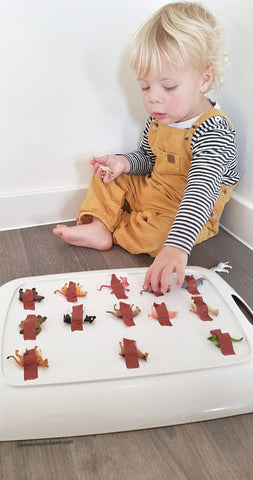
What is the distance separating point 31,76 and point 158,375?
78 cm

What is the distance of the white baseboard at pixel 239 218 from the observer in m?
1.12

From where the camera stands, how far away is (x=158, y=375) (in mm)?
→ 638

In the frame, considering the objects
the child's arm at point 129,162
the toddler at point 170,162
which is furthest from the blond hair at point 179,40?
the child's arm at point 129,162

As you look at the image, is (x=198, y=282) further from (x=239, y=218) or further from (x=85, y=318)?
(x=239, y=218)

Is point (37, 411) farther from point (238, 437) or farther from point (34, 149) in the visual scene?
point (34, 149)

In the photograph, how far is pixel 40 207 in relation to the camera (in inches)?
47.2

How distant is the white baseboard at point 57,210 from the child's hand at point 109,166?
0.40 feet

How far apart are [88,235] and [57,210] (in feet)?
0.63

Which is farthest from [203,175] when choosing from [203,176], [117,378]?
[117,378]

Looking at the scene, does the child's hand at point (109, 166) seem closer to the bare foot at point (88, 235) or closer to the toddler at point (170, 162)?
the toddler at point (170, 162)

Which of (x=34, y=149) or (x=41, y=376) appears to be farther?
(x=34, y=149)

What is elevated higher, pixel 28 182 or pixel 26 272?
pixel 28 182

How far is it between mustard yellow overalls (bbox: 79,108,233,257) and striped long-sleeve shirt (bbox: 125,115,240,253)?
31 millimetres

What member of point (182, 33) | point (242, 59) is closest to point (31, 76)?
point (182, 33)
